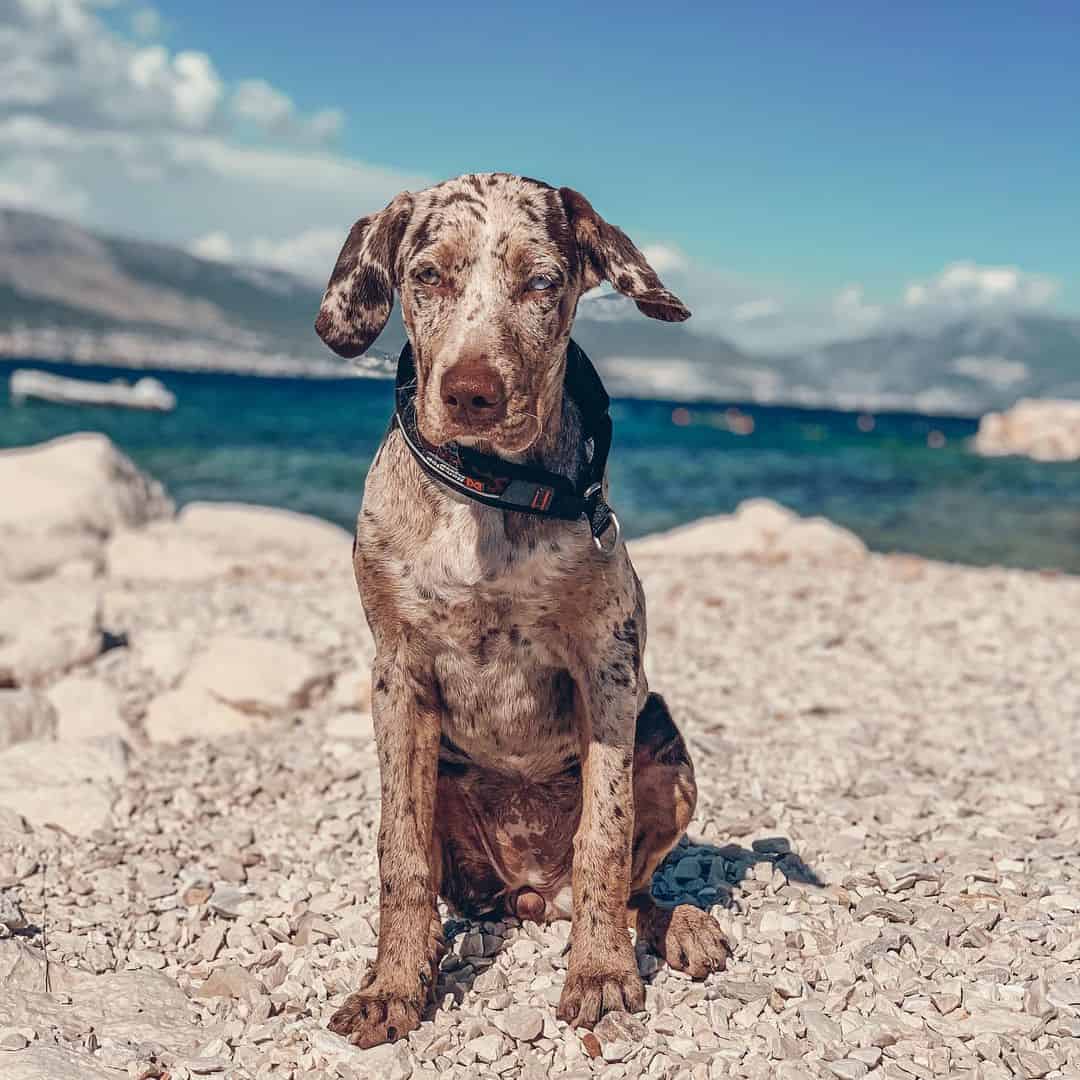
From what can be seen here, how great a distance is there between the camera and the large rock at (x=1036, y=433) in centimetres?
5916

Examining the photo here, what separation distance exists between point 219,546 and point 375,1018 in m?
13.1

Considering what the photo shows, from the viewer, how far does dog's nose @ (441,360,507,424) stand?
361 cm

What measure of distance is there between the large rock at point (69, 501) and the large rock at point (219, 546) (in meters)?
0.39

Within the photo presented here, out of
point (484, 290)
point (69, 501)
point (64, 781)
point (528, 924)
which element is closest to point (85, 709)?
point (64, 781)

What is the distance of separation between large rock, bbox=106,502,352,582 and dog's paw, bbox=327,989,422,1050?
35.7 ft

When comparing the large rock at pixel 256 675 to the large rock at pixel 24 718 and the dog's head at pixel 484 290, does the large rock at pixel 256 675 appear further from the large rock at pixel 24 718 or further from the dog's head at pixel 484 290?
the dog's head at pixel 484 290

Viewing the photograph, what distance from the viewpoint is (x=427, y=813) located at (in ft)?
14.5

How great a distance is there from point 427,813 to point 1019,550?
23.2m

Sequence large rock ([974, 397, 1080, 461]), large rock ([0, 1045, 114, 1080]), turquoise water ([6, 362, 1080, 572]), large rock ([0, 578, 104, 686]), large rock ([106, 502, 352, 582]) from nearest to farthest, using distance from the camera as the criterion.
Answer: large rock ([0, 1045, 114, 1080]) < large rock ([0, 578, 104, 686]) < large rock ([106, 502, 352, 582]) < turquoise water ([6, 362, 1080, 572]) < large rock ([974, 397, 1080, 461])

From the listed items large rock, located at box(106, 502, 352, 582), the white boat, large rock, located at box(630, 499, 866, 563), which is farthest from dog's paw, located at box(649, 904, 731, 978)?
the white boat

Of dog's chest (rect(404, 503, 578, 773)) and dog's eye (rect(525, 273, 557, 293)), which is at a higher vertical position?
dog's eye (rect(525, 273, 557, 293))

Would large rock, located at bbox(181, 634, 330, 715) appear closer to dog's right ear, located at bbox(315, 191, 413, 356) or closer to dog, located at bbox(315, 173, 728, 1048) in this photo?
dog, located at bbox(315, 173, 728, 1048)

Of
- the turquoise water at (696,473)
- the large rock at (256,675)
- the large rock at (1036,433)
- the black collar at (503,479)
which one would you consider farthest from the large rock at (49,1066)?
the large rock at (1036,433)

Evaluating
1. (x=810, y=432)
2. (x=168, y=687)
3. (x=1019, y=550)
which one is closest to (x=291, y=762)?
(x=168, y=687)
